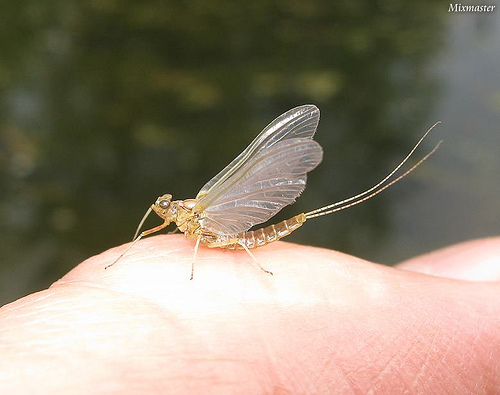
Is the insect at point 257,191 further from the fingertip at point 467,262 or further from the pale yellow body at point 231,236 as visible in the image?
the fingertip at point 467,262

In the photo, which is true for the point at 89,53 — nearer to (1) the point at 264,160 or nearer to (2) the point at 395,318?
(1) the point at 264,160

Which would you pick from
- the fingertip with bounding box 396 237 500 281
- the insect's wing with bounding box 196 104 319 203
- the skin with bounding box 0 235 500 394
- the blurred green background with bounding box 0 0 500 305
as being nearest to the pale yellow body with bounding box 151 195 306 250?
the skin with bounding box 0 235 500 394

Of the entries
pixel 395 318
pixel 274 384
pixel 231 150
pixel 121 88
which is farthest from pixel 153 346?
pixel 121 88

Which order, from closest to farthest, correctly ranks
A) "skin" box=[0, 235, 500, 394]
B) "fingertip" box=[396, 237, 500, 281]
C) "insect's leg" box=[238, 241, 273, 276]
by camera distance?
1. "skin" box=[0, 235, 500, 394]
2. "insect's leg" box=[238, 241, 273, 276]
3. "fingertip" box=[396, 237, 500, 281]

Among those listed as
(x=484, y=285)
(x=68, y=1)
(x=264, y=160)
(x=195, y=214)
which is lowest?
(x=484, y=285)

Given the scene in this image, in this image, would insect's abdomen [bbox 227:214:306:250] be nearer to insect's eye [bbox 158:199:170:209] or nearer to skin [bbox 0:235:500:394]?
skin [bbox 0:235:500:394]

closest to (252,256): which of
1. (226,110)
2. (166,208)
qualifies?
(166,208)
